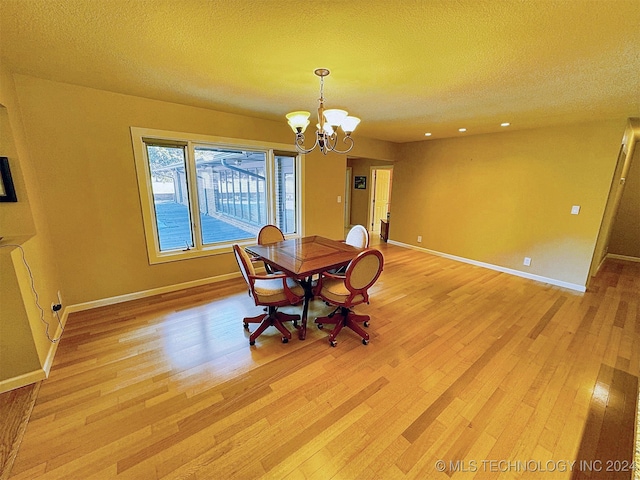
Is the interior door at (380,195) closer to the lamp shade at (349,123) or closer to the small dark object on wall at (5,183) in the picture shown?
the lamp shade at (349,123)

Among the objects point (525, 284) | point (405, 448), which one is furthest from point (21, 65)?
point (525, 284)

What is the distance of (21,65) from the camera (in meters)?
2.09

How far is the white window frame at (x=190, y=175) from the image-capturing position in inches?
118

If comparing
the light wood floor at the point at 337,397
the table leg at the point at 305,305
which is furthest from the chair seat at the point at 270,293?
the light wood floor at the point at 337,397

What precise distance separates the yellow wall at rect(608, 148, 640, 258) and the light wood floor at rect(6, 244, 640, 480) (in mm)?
3732

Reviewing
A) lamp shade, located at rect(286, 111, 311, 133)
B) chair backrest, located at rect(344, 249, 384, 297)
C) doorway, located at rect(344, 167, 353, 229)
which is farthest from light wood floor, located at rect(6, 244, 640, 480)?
doorway, located at rect(344, 167, 353, 229)

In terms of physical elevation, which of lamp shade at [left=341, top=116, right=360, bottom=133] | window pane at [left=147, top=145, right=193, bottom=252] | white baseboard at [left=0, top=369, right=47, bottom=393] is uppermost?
lamp shade at [left=341, top=116, right=360, bottom=133]

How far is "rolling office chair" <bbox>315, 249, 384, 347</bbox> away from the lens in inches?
86.1

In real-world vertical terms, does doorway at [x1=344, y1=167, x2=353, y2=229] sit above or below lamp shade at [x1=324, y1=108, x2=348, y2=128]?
below

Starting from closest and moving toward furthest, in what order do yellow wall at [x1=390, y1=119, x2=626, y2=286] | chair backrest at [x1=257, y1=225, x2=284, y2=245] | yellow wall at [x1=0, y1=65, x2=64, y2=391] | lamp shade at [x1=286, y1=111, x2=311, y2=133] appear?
yellow wall at [x1=0, y1=65, x2=64, y2=391], lamp shade at [x1=286, y1=111, x2=311, y2=133], chair backrest at [x1=257, y1=225, x2=284, y2=245], yellow wall at [x1=390, y1=119, x2=626, y2=286]

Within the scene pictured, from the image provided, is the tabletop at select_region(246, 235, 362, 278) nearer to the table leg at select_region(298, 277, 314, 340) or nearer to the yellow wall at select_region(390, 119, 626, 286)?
the table leg at select_region(298, 277, 314, 340)

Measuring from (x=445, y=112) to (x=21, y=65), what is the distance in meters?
4.24

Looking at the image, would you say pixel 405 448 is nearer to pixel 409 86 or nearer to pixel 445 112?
pixel 409 86

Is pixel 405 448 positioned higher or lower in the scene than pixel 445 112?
→ lower
